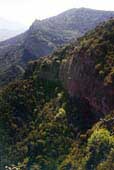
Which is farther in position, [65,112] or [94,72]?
[65,112]

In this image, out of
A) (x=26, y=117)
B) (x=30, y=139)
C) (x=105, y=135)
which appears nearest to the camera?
(x=105, y=135)

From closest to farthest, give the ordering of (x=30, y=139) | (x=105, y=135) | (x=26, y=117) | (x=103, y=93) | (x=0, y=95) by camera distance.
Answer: (x=105, y=135) → (x=103, y=93) → (x=30, y=139) → (x=26, y=117) → (x=0, y=95)

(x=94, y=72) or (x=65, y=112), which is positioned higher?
(x=94, y=72)

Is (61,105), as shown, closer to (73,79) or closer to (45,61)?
(73,79)

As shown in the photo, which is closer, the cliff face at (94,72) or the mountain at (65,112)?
the mountain at (65,112)

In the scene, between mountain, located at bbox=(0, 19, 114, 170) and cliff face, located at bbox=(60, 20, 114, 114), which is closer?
mountain, located at bbox=(0, 19, 114, 170)

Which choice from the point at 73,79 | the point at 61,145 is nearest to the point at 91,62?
the point at 73,79
